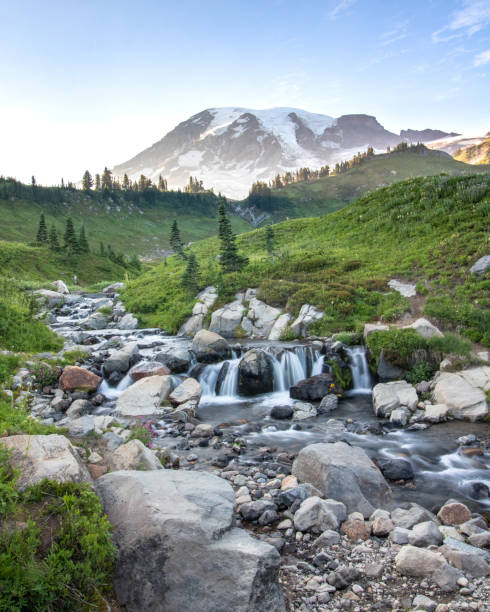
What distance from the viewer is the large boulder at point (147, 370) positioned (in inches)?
653

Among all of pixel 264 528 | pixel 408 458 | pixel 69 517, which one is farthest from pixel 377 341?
pixel 69 517

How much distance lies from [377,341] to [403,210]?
21.9 meters

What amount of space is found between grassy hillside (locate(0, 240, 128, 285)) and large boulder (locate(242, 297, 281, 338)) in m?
39.0

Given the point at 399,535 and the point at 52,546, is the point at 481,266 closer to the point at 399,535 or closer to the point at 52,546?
the point at 399,535

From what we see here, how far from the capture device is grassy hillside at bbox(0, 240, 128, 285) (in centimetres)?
5269

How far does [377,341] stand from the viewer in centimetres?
1642

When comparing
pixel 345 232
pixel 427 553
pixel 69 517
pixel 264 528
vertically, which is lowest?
pixel 264 528

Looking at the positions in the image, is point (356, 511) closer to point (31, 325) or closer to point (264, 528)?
point (264, 528)

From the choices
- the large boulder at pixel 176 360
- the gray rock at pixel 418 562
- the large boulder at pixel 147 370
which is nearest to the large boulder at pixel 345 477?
the gray rock at pixel 418 562

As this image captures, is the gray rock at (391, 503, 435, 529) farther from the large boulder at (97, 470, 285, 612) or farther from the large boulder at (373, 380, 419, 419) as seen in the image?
the large boulder at (373, 380, 419, 419)

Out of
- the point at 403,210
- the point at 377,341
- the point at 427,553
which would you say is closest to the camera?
the point at 427,553

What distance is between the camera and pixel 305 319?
21812 millimetres

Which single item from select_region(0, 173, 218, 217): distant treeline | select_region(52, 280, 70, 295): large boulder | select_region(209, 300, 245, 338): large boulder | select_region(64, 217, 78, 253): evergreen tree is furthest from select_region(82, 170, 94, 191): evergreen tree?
select_region(209, 300, 245, 338): large boulder

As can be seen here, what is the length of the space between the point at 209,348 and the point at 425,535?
14.2m
